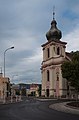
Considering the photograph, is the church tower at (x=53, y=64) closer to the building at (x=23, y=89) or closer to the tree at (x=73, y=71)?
the building at (x=23, y=89)

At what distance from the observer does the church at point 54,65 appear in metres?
117

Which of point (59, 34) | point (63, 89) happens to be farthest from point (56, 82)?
point (59, 34)

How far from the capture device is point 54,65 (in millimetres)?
121500

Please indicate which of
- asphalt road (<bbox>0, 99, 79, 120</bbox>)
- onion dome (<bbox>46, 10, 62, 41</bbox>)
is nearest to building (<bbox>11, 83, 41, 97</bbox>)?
onion dome (<bbox>46, 10, 62, 41</bbox>)

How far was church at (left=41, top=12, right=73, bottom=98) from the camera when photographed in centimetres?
11738

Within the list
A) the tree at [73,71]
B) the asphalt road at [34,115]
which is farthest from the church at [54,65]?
the asphalt road at [34,115]

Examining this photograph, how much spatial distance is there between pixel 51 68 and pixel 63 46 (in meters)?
12.2

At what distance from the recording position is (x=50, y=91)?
393 feet

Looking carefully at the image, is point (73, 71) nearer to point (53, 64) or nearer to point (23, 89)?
point (53, 64)

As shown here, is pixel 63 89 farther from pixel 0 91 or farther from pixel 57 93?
pixel 0 91

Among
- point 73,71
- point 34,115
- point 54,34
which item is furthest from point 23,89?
point 34,115

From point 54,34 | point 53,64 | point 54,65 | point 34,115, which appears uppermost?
point 54,34

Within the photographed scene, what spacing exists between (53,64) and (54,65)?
551mm

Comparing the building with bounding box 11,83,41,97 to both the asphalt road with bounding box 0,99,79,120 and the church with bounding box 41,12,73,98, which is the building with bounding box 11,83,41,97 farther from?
the asphalt road with bounding box 0,99,79,120
